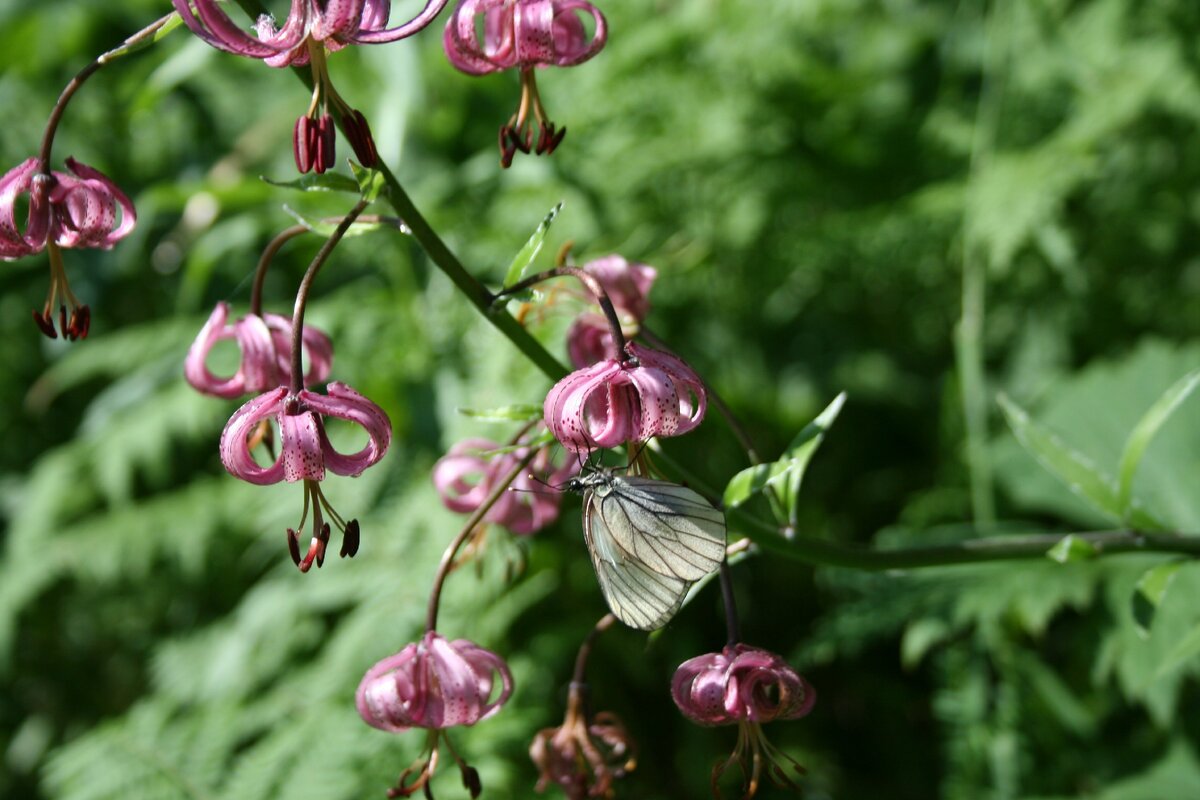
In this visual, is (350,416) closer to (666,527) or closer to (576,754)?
(666,527)

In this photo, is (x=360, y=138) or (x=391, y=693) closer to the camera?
(x=360, y=138)

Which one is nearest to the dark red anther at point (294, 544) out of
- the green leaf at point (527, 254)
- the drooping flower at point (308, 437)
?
the drooping flower at point (308, 437)

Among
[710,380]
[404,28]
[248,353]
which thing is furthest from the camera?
[710,380]

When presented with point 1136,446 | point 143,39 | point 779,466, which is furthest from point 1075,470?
point 143,39

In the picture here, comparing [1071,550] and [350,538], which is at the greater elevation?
[350,538]

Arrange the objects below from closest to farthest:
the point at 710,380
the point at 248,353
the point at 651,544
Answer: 1. the point at 651,544
2. the point at 248,353
3. the point at 710,380

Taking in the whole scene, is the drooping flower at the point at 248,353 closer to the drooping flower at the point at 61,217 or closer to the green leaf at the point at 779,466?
the drooping flower at the point at 61,217

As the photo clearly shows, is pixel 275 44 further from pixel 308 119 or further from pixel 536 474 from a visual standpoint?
pixel 536 474
